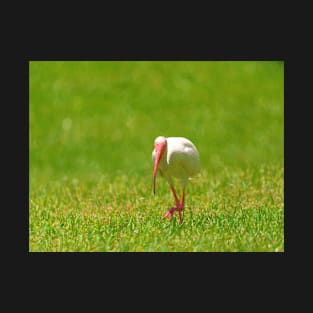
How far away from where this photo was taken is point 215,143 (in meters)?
13.9

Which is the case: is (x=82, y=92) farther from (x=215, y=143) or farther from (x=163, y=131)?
(x=215, y=143)

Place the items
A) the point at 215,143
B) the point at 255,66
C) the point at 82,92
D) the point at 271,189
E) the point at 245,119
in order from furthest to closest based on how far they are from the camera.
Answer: the point at 255,66 → the point at 82,92 → the point at 245,119 → the point at 215,143 → the point at 271,189

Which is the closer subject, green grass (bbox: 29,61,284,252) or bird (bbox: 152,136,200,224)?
green grass (bbox: 29,61,284,252)

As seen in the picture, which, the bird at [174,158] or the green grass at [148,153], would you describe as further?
the bird at [174,158]

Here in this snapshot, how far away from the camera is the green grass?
813 cm

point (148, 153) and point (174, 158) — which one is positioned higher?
point (148, 153)

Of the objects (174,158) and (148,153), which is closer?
(174,158)

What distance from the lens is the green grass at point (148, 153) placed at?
8133mm

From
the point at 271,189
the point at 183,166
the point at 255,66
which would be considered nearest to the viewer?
the point at 183,166

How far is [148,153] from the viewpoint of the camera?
13547mm

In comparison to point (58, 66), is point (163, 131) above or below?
below

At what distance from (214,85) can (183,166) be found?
740 centimetres

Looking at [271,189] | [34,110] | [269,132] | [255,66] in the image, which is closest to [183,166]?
[271,189]

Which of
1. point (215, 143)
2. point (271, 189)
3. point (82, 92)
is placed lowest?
point (271, 189)
